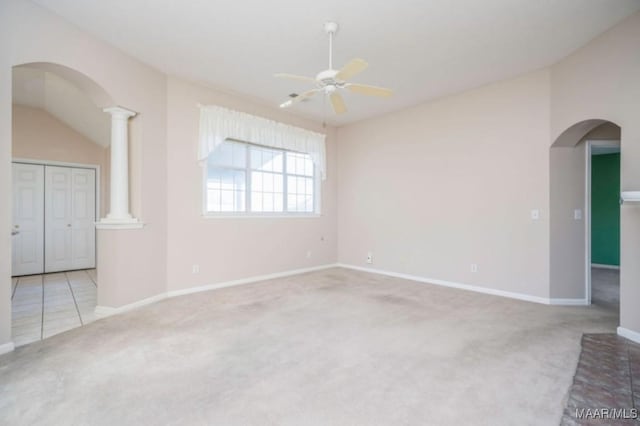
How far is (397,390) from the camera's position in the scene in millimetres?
2078

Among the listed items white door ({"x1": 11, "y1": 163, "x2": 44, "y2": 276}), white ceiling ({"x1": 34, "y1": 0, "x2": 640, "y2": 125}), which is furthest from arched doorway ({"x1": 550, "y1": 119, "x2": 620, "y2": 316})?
white door ({"x1": 11, "y1": 163, "x2": 44, "y2": 276})

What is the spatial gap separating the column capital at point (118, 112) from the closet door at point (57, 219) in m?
3.56

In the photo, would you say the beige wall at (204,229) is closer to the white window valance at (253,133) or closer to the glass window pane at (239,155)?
the white window valance at (253,133)

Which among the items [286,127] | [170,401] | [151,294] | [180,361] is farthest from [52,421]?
[286,127]

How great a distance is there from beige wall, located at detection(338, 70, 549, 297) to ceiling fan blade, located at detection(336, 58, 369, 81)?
115 inches

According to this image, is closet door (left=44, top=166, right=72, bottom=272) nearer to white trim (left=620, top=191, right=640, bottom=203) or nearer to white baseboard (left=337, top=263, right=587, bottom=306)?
white baseboard (left=337, top=263, right=587, bottom=306)

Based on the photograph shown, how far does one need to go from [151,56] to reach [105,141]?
3.59 metres

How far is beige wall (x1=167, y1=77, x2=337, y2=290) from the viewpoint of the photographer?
4.36m

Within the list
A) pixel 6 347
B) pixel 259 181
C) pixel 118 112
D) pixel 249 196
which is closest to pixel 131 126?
pixel 118 112

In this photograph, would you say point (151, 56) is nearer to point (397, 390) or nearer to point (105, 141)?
point (105, 141)

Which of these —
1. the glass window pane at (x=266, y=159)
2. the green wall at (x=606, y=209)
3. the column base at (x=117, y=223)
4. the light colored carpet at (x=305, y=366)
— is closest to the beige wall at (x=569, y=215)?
the light colored carpet at (x=305, y=366)

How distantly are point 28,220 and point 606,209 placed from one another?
38.5 feet

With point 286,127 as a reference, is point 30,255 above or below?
below

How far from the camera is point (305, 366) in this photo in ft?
7.84
